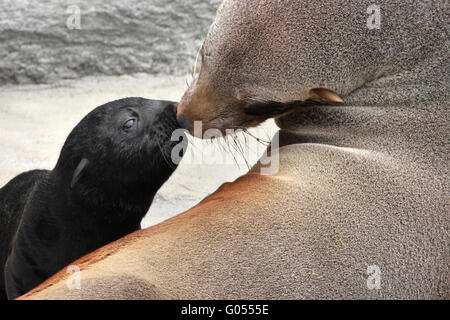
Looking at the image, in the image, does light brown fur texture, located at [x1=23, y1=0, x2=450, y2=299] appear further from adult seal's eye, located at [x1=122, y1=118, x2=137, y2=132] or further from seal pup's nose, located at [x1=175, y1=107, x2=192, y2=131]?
adult seal's eye, located at [x1=122, y1=118, x2=137, y2=132]

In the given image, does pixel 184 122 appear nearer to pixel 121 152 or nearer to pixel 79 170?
pixel 121 152

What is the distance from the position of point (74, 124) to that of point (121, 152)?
2.53m

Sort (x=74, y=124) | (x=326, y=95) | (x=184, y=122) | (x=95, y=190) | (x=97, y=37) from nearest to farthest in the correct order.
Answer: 1. (x=326, y=95)
2. (x=184, y=122)
3. (x=95, y=190)
4. (x=74, y=124)
5. (x=97, y=37)

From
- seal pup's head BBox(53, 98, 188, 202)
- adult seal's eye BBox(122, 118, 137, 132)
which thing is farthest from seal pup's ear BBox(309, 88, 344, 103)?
adult seal's eye BBox(122, 118, 137, 132)

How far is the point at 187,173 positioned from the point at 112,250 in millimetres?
2667

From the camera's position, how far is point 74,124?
536cm

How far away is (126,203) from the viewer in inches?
117

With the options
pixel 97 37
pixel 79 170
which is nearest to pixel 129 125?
pixel 79 170

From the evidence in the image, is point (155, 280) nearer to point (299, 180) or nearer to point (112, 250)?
point (112, 250)

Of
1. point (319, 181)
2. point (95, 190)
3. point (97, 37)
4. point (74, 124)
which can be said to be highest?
point (97, 37)

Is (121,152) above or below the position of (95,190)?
above

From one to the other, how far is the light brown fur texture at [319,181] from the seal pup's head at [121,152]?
403 mm

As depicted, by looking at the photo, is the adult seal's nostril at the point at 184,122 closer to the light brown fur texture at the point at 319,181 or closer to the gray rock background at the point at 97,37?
the light brown fur texture at the point at 319,181
